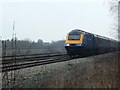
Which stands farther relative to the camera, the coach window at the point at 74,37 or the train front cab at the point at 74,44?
the coach window at the point at 74,37

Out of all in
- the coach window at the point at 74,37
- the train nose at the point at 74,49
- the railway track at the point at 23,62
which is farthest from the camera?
the coach window at the point at 74,37

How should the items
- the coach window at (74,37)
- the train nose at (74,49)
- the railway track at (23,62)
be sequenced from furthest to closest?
the coach window at (74,37) → the train nose at (74,49) → the railway track at (23,62)

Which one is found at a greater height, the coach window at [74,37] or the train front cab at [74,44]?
the coach window at [74,37]

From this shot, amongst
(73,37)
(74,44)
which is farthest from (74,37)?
(74,44)

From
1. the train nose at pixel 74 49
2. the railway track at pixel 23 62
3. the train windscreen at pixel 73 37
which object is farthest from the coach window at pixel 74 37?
the railway track at pixel 23 62

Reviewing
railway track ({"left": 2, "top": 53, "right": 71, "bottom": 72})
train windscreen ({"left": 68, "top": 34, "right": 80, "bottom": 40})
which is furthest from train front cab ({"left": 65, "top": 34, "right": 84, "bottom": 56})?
railway track ({"left": 2, "top": 53, "right": 71, "bottom": 72})

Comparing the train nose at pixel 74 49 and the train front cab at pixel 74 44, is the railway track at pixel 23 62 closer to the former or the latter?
the train nose at pixel 74 49

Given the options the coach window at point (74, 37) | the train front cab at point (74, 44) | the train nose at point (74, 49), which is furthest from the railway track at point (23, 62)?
the coach window at point (74, 37)

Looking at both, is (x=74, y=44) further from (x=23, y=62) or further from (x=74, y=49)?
(x=23, y=62)

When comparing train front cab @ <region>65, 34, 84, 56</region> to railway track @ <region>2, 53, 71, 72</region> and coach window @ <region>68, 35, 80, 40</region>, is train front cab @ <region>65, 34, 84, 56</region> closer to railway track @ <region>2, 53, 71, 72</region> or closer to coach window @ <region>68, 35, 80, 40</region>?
coach window @ <region>68, 35, 80, 40</region>

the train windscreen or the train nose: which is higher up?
the train windscreen

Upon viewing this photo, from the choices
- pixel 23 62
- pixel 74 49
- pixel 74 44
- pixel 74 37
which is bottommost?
pixel 23 62

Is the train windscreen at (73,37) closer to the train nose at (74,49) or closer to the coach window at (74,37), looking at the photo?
the coach window at (74,37)

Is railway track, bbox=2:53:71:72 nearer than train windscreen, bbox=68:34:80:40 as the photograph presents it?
Yes
